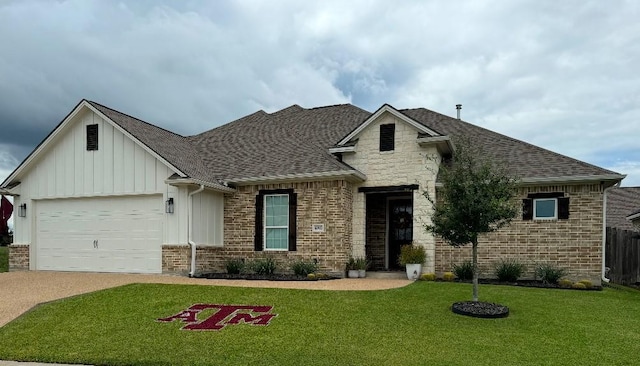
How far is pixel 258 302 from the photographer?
386 inches

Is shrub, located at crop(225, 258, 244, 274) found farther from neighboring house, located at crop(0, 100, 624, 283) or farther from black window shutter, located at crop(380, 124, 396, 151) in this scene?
black window shutter, located at crop(380, 124, 396, 151)

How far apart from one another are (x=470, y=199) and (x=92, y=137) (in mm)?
12579

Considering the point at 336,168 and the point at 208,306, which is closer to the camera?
the point at 208,306

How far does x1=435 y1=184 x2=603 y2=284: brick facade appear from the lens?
1351 centimetres

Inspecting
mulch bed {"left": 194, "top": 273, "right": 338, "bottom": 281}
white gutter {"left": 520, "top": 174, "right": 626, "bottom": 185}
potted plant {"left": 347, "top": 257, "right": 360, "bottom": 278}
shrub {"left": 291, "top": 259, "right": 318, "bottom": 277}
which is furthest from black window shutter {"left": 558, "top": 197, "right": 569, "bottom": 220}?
shrub {"left": 291, "top": 259, "right": 318, "bottom": 277}

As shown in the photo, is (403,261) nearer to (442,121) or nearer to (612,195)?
(442,121)

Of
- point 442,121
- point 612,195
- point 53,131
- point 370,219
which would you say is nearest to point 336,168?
point 370,219

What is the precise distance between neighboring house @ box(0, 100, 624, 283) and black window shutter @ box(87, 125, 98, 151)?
0.11 feet

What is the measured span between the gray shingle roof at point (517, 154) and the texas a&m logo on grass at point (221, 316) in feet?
24.6

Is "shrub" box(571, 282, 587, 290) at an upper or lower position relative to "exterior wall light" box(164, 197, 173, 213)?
lower

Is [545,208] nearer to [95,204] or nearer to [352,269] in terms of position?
[352,269]

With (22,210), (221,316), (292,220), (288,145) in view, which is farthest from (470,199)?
(22,210)

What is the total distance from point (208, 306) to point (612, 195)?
69.4 feet

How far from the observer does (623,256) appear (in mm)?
16000
